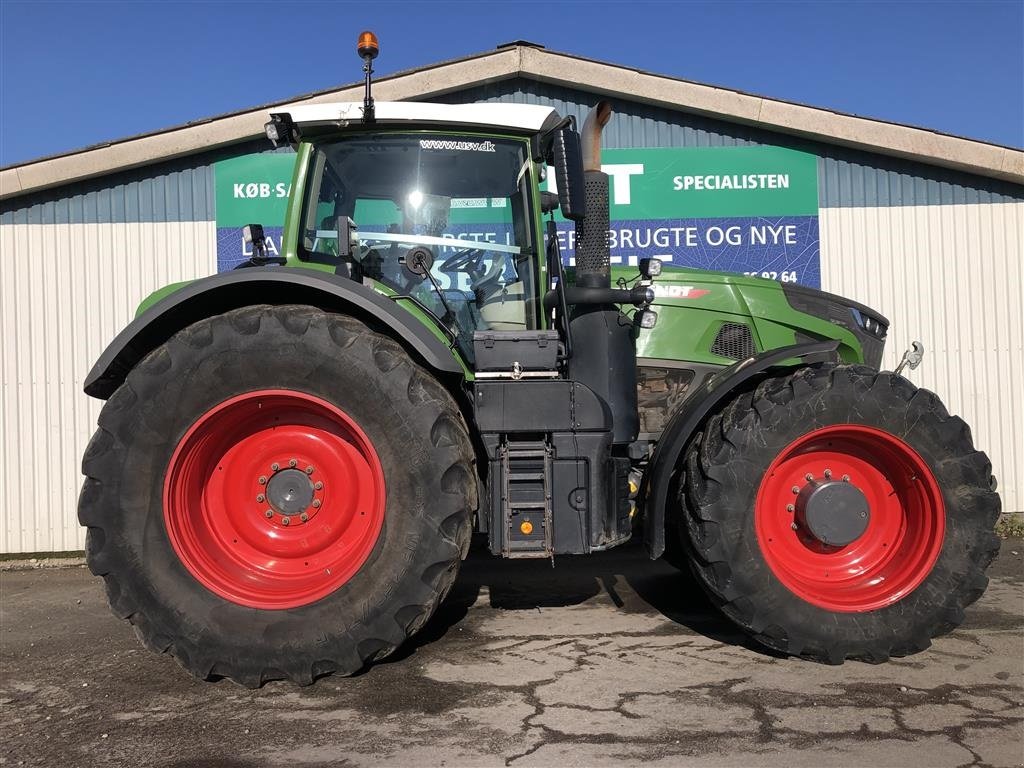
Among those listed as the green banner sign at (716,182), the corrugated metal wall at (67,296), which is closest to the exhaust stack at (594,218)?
the green banner sign at (716,182)

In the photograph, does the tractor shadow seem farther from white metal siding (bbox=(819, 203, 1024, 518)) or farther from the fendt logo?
white metal siding (bbox=(819, 203, 1024, 518))

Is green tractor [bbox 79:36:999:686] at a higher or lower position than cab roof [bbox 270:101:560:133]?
lower

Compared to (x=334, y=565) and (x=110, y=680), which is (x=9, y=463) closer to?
(x=110, y=680)

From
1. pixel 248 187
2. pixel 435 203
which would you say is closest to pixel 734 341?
pixel 435 203

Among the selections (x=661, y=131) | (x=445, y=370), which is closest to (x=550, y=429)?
(x=445, y=370)

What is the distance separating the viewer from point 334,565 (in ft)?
10.6

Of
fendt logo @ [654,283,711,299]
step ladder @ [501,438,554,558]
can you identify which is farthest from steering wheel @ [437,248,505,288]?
fendt logo @ [654,283,711,299]

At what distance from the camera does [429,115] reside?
3523 mm

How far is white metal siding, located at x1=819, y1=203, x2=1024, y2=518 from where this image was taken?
22.8ft

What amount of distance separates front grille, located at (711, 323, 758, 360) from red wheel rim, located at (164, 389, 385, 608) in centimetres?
216

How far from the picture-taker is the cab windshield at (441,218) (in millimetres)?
3596

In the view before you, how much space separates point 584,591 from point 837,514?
1917mm

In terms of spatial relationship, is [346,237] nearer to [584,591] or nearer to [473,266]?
[473,266]

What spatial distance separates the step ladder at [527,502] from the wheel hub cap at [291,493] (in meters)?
0.86
